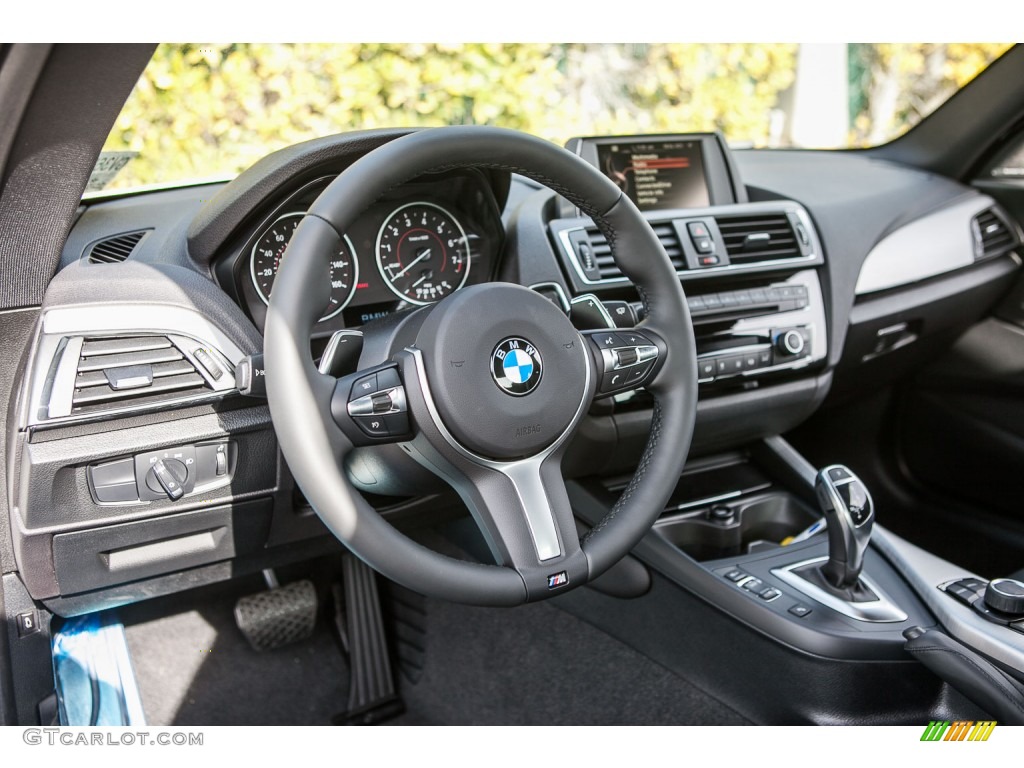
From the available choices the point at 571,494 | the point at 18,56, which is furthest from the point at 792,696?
the point at 18,56

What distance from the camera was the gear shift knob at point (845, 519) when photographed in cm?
173

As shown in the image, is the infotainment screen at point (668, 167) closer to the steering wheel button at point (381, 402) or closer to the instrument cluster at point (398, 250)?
the instrument cluster at point (398, 250)

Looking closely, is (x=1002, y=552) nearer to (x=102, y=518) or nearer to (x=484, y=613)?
(x=484, y=613)

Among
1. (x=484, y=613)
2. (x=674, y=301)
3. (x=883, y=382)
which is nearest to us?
(x=674, y=301)

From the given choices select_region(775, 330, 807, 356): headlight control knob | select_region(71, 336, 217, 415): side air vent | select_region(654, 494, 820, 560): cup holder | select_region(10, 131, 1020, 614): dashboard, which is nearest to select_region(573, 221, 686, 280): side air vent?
select_region(10, 131, 1020, 614): dashboard

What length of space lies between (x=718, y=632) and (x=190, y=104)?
261 cm

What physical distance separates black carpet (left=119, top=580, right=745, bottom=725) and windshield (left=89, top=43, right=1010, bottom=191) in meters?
1.06

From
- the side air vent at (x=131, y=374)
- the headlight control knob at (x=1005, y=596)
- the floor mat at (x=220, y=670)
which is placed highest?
the side air vent at (x=131, y=374)

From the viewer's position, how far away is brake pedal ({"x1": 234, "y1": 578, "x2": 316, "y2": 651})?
2197 mm

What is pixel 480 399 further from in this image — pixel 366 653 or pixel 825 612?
pixel 366 653

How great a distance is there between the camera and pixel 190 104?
3.29 metres

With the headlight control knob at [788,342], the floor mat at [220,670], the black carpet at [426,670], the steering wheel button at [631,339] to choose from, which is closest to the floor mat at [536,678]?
the black carpet at [426,670]

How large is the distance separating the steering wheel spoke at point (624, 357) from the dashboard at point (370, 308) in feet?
0.08

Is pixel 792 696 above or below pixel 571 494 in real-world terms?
below
